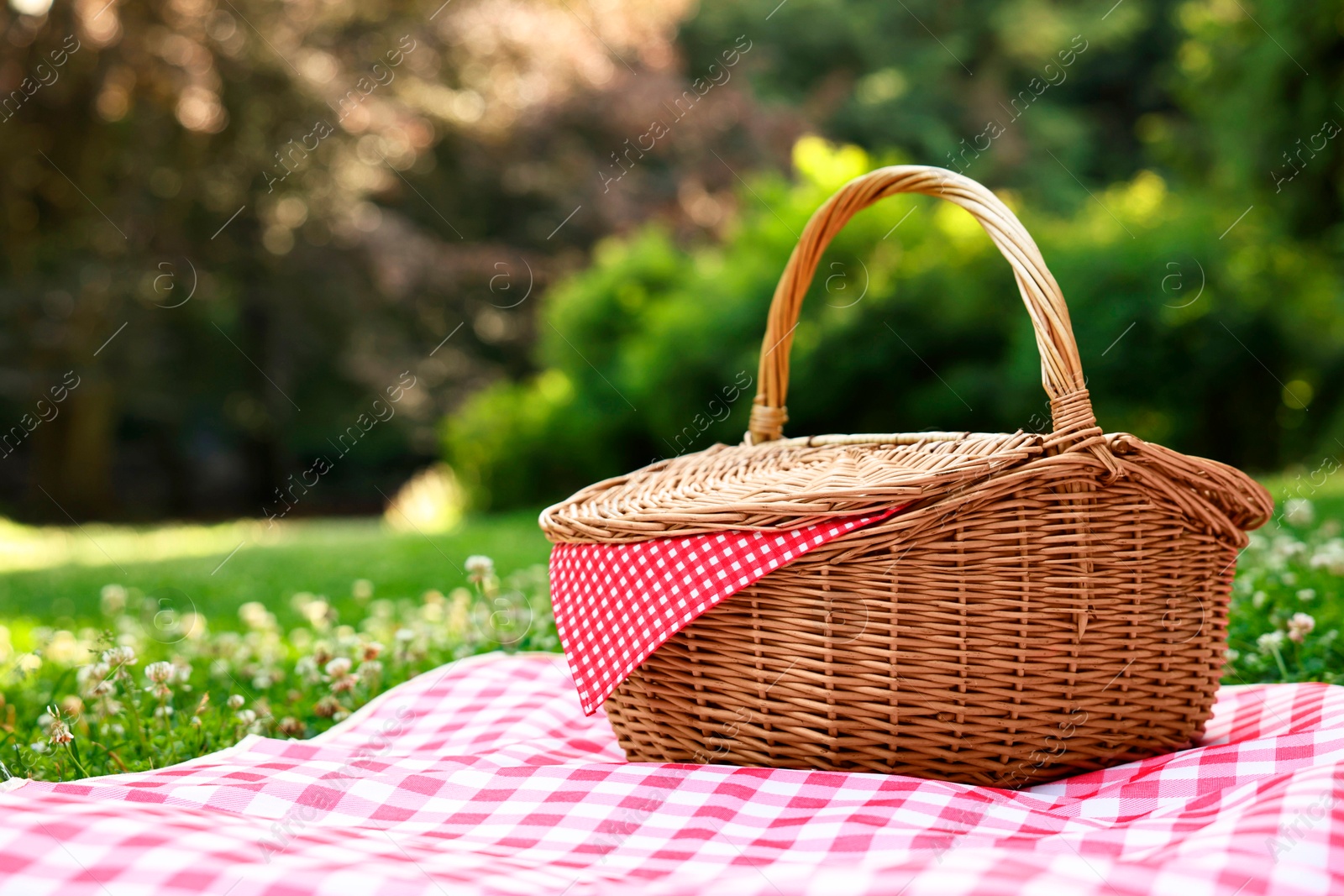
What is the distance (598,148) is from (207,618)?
964cm

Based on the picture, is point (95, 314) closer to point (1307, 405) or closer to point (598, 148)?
point (598, 148)

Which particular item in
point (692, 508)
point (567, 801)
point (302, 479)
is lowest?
point (302, 479)

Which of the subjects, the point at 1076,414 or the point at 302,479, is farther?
the point at 302,479

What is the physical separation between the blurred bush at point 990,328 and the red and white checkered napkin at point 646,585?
12.0 ft

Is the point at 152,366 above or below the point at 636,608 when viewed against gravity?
above

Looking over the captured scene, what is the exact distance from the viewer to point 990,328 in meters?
5.95

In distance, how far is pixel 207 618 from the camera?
3764 mm

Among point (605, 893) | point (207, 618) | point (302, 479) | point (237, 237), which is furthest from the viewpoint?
point (302, 479)

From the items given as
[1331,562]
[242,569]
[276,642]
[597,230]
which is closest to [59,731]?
[276,642]

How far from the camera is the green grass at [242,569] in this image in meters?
4.09

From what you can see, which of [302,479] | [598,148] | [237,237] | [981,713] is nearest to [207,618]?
[981,713]

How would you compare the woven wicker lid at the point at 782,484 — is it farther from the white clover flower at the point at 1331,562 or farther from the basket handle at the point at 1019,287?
the white clover flower at the point at 1331,562

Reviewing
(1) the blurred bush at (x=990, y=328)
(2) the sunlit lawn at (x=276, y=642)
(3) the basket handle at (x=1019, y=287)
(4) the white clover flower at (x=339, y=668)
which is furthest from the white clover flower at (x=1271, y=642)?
(1) the blurred bush at (x=990, y=328)

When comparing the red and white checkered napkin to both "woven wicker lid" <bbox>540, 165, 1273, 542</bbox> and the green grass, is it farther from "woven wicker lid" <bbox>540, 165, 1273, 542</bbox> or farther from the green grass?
the green grass
